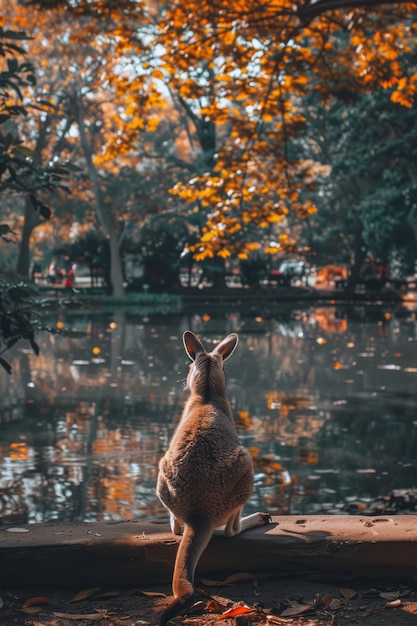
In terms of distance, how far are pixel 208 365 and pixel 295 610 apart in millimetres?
1287

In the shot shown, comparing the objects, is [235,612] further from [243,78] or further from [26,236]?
[26,236]

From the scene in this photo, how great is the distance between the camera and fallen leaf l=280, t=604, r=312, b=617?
4.63 meters

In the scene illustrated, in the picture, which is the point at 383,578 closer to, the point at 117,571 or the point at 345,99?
the point at 117,571

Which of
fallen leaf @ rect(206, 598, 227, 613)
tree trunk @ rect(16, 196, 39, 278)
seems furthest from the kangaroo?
tree trunk @ rect(16, 196, 39, 278)

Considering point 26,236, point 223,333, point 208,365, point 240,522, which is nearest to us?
point 208,365

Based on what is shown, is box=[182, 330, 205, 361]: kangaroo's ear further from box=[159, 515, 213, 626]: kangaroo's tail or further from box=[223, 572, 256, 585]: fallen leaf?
box=[223, 572, 256, 585]: fallen leaf

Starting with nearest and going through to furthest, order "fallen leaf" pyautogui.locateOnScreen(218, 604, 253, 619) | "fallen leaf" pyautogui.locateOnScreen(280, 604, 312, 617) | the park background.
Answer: "fallen leaf" pyautogui.locateOnScreen(218, 604, 253, 619) < "fallen leaf" pyautogui.locateOnScreen(280, 604, 312, 617) < the park background

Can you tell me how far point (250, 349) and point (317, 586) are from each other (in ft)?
55.4

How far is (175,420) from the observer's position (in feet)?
39.9

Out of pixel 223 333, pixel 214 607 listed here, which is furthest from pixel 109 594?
pixel 223 333

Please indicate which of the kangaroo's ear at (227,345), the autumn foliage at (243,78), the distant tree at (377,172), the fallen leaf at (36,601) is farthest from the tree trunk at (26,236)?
the fallen leaf at (36,601)

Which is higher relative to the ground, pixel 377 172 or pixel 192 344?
pixel 377 172

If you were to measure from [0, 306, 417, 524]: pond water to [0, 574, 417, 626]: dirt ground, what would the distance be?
2598mm

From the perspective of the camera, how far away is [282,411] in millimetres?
13062
